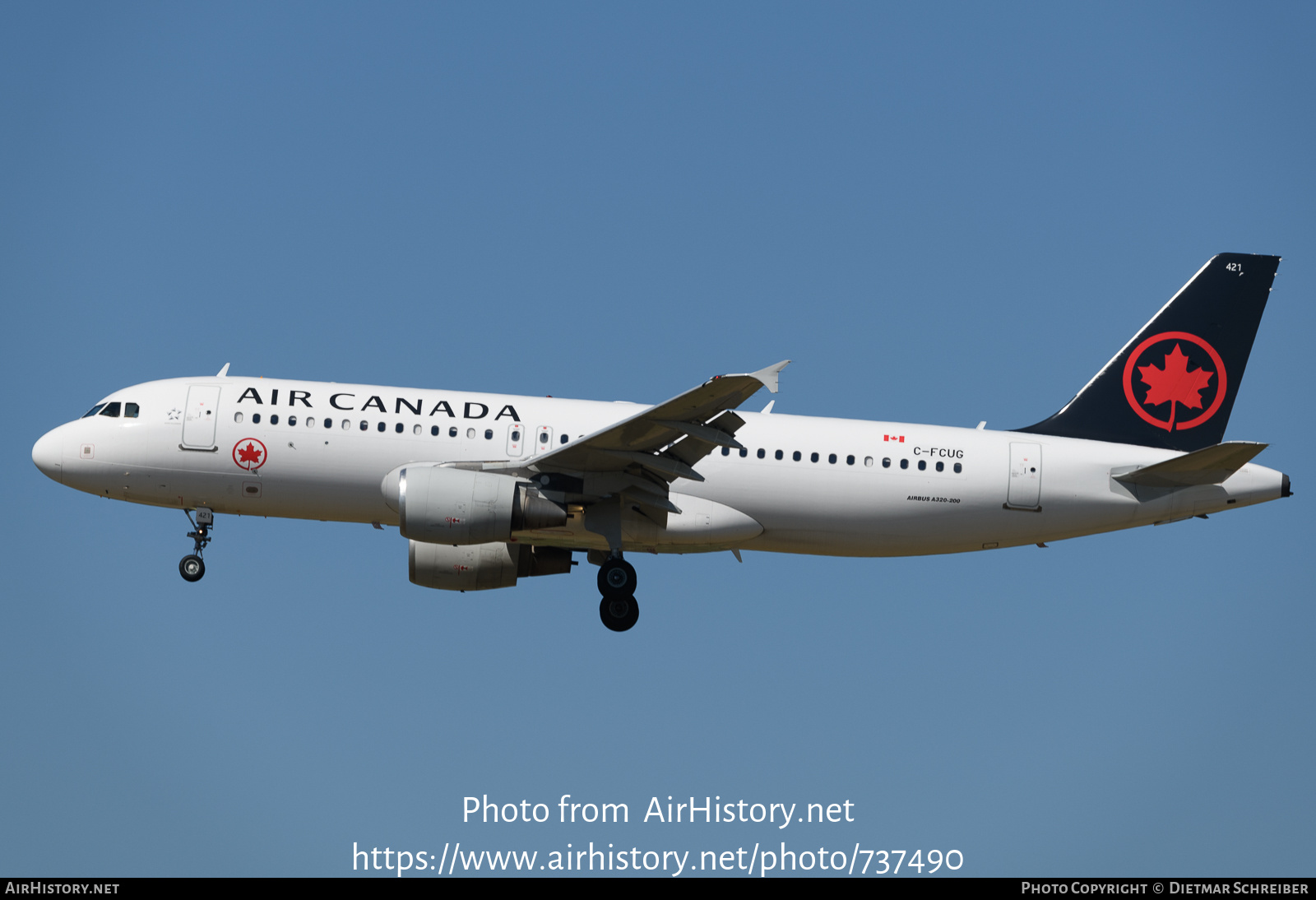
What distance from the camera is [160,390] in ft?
95.9

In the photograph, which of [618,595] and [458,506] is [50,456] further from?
[618,595]

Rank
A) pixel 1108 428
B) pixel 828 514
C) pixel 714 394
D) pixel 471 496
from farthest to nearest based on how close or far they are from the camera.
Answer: pixel 1108 428, pixel 828 514, pixel 471 496, pixel 714 394

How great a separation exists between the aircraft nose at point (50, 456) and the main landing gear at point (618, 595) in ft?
37.7

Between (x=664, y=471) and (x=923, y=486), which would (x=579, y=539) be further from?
(x=923, y=486)

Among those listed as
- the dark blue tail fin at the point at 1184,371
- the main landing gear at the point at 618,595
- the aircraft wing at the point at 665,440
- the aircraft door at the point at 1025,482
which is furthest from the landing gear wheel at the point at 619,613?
the dark blue tail fin at the point at 1184,371

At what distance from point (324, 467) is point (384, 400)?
1808 millimetres

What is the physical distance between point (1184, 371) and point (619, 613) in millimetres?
13765

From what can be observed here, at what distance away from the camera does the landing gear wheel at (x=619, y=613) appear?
2822 centimetres

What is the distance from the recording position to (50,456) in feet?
96.5

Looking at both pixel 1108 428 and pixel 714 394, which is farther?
pixel 1108 428

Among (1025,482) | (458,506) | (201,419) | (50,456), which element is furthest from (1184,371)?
(50,456)

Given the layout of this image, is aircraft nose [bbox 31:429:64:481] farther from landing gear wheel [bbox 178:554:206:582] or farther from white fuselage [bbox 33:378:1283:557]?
landing gear wheel [bbox 178:554:206:582]

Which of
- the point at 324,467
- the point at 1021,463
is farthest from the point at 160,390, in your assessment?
the point at 1021,463

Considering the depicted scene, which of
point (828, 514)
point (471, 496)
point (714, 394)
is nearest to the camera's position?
point (714, 394)
